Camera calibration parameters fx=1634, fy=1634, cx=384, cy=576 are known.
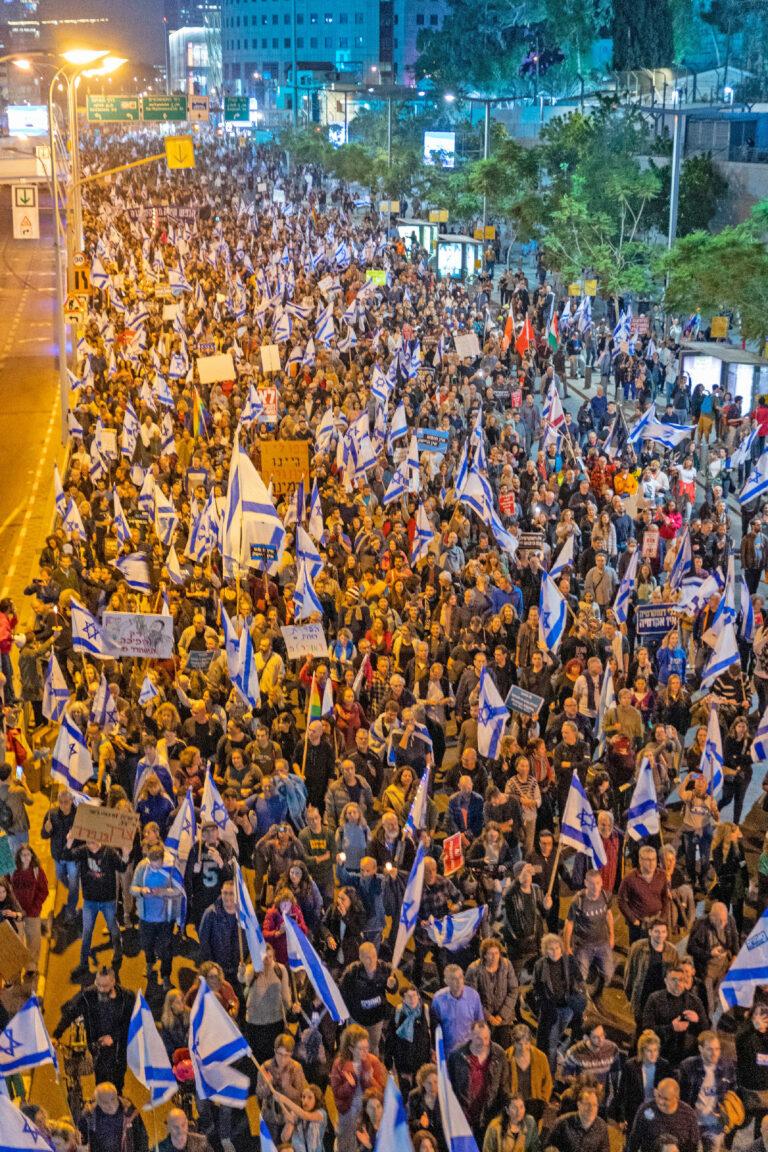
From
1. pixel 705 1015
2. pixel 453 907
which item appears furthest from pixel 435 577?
pixel 705 1015

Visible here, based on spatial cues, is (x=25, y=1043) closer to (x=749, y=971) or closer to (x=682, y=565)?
(x=749, y=971)

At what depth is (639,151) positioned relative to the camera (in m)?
47.7

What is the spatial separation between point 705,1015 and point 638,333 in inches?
1069

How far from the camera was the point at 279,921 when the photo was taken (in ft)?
33.2

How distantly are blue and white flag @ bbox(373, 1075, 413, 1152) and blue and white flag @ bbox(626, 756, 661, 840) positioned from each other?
4.62 metres

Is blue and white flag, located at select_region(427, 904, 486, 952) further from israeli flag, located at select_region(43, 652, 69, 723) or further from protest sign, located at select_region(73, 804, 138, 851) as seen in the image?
israeli flag, located at select_region(43, 652, 69, 723)

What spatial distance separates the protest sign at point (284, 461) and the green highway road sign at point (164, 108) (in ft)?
97.8

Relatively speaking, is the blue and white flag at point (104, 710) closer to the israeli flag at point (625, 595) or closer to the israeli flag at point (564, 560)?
the israeli flag at point (625, 595)

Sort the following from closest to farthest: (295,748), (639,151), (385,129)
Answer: (295,748) → (639,151) → (385,129)

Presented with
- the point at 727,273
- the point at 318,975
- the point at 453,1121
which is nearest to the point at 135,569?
the point at 318,975

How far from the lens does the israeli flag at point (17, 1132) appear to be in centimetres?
754

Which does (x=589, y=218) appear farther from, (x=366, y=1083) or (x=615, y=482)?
(x=366, y=1083)

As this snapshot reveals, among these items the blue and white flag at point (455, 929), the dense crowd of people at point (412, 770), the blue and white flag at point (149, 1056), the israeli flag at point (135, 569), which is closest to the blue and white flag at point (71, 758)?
the dense crowd of people at point (412, 770)

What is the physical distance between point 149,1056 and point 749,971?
132 inches
